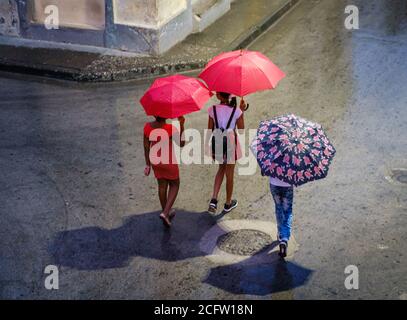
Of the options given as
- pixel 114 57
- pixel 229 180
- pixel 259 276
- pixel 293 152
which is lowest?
pixel 259 276

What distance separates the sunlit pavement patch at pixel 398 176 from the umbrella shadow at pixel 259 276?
232 cm

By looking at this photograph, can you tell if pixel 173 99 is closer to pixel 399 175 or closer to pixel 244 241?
pixel 244 241

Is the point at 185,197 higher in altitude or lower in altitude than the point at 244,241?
higher

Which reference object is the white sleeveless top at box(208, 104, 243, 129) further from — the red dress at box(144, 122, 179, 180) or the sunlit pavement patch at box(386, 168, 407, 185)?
the sunlit pavement patch at box(386, 168, 407, 185)

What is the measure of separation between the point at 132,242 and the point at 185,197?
118 centimetres

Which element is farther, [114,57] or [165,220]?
[114,57]

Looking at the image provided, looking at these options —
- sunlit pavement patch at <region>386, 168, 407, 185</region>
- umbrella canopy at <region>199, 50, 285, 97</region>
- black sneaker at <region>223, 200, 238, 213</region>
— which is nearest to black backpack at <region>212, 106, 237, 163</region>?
umbrella canopy at <region>199, 50, 285, 97</region>

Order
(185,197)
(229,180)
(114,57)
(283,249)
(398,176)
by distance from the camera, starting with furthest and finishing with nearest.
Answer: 1. (114,57)
2. (398,176)
3. (185,197)
4. (229,180)
5. (283,249)

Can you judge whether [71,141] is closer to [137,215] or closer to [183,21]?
[137,215]

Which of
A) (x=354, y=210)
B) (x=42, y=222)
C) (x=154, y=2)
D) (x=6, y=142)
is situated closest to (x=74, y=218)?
(x=42, y=222)

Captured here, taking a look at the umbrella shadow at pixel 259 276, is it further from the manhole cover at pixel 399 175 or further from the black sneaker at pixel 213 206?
the manhole cover at pixel 399 175

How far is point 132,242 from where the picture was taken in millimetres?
8422

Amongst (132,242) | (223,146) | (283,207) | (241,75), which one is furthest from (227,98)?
(132,242)
